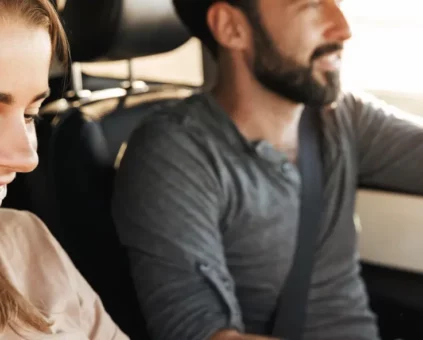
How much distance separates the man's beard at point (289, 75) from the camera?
4.21 feet

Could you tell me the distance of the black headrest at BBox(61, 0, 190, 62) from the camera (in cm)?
121

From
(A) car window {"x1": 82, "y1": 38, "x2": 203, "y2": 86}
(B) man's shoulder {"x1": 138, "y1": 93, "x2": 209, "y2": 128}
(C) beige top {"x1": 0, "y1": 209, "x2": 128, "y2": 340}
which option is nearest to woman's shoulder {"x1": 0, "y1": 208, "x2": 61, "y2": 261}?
(C) beige top {"x1": 0, "y1": 209, "x2": 128, "y2": 340}

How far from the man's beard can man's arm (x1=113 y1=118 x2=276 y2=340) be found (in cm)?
20

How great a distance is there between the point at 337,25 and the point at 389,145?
0.90 ft

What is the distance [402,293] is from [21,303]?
0.82m

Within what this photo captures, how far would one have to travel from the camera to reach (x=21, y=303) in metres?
0.84

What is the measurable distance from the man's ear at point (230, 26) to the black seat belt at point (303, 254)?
0.77 ft

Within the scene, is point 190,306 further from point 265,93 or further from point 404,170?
point 404,170

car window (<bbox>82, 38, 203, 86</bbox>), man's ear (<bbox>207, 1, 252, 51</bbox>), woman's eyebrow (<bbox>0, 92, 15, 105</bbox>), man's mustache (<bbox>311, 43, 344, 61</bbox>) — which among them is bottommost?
car window (<bbox>82, 38, 203, 86</bbox>)

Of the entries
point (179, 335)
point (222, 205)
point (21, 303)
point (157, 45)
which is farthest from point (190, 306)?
point (157, 45)

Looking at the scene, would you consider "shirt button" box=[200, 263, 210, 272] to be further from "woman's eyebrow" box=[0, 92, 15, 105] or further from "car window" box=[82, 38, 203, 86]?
"car window" box=[82, 38, 203, 86]

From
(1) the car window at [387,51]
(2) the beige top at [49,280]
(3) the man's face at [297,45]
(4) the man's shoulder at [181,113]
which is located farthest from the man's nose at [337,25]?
(2) the beige top at [49,280]

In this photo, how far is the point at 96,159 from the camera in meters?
1.22

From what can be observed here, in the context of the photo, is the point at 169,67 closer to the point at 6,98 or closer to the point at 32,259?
the point at 32,259
